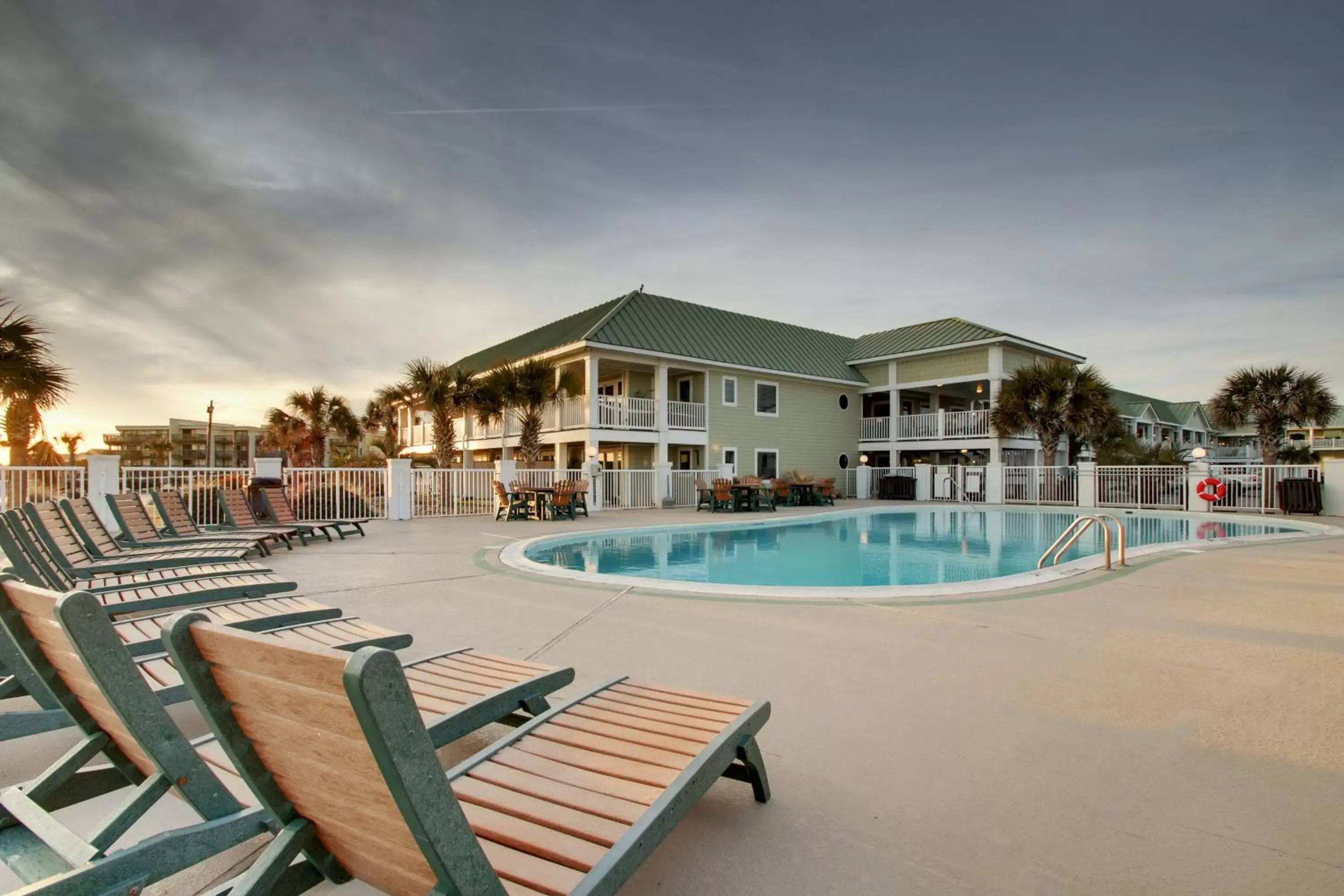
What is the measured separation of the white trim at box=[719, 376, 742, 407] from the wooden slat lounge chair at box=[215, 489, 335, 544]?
15.6 meters

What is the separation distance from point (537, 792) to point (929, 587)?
18.8 feet

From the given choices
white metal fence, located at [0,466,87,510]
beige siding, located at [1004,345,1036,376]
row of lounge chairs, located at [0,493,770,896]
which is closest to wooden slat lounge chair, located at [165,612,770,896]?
row of lounge chairs, located at [0,493,770,896]

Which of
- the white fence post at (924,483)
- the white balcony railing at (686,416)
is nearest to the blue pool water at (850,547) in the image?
the white fence post at (924,483)

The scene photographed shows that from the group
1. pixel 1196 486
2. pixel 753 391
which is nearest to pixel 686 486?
pixel 753 391

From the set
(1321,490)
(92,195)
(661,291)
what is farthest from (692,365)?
(1321,490)

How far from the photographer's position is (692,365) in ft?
76.9

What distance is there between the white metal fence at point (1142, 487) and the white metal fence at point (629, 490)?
1487 cm

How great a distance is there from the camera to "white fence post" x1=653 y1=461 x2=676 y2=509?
69.1 ft

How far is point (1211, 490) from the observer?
17953 millimetres

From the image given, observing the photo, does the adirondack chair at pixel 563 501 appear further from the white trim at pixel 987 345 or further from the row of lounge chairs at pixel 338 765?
the white trim at pixel 987 345

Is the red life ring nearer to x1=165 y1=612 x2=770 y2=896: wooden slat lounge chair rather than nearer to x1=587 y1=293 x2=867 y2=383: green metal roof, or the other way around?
x1=587 y1=293 x2=867 y2=383: green metal roof

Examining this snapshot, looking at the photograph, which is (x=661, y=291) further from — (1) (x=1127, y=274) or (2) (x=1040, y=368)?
(1) (x=1127, y=274)

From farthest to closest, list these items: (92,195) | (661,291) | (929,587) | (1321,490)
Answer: (661,291)
(1321,490)
(92,195)
(929,587)

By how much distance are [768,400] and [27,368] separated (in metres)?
21.6
